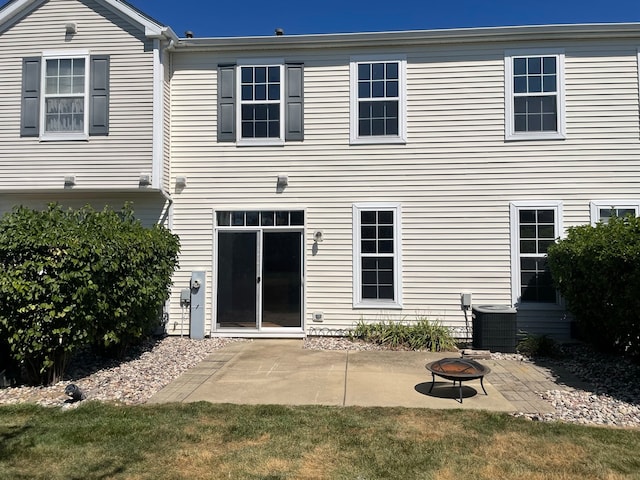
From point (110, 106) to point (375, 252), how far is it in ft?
19.6

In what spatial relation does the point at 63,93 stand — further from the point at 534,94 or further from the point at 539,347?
the point at 539,347

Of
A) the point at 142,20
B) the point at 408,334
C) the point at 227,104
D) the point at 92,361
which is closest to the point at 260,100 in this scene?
the point at 227,104

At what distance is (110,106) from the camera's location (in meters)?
9.24

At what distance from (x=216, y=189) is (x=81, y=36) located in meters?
3.98

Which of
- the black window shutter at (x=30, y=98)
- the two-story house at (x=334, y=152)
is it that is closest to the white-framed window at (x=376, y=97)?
the two-story house at (x=334, y=152)

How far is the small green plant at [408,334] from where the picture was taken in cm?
862

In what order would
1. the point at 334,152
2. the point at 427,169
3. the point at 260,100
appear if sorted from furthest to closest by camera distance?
the point at 260,100 < the point at 334,152 < the point at 427,169

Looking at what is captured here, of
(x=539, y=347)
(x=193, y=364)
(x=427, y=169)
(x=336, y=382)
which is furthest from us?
(x=427, y=169)

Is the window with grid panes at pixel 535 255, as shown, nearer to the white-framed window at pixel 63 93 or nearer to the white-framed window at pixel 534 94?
the white-framed window at pixel 534 94

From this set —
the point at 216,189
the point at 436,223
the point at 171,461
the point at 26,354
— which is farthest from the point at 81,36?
the point at 171,461

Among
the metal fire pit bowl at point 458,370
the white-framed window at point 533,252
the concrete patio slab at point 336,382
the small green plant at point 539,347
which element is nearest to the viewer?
the metal fire pit bowl at point 458,370

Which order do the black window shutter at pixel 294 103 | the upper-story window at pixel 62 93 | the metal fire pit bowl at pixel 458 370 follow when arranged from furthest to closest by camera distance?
the black window shutter at pixel 294 103 → the upper-story window at pixel 62 93 → the metal fire pit bowl at pixel 458 370

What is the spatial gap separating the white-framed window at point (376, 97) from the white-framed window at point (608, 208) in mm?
4053

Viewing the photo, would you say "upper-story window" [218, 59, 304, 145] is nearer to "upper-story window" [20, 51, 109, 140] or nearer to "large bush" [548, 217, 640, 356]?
"upper-story window" [20, 51, 109, 140]
